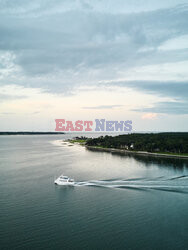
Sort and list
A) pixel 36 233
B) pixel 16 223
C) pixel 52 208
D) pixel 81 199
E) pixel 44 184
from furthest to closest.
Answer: pixel 44 184 → pixel 81 199 → pixel 52 208 → pixel 16 223 → pixel 36 233

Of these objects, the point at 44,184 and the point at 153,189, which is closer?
the point at 153,189

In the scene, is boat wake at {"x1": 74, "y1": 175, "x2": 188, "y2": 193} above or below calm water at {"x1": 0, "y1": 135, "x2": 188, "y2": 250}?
above

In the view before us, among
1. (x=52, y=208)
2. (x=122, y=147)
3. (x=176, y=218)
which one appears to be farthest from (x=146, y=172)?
(x=122, y=147)

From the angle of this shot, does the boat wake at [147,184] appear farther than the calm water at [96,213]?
Yes

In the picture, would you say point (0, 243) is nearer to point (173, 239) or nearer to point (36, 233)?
point (36, 233)

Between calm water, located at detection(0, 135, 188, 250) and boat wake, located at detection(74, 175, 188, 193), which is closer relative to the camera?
calm water, located at detection(0, 135, 188, 250)

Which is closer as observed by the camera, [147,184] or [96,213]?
[96,213]

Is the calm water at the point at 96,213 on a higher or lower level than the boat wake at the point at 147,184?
lower

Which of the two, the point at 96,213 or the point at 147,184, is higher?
the point at 147,184
